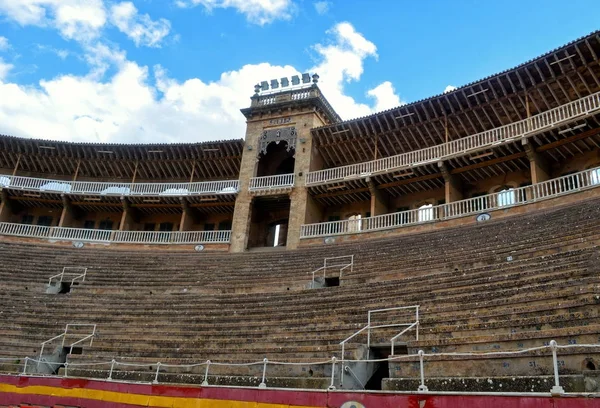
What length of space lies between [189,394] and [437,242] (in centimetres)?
1278

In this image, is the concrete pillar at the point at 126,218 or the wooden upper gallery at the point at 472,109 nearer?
the wooden upper gallery at the point at 472,109

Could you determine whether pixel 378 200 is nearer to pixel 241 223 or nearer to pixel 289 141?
pixel 289 141

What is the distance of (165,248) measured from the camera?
2923 cm

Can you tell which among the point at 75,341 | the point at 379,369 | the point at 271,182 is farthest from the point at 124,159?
the point at 379,369

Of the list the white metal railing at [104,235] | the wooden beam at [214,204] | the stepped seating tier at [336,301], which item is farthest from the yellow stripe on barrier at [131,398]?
the wooden beam at [214,204]

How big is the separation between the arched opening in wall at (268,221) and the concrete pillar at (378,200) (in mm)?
5507

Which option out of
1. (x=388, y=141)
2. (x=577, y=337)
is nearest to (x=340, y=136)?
(x=388, y=141)

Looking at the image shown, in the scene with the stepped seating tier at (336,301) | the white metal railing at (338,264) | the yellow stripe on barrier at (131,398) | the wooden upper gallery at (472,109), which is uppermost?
the wooden upper gallery at (472,109)

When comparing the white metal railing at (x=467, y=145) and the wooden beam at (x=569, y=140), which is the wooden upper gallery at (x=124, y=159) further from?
the wooden beam at (x=569, y=140)

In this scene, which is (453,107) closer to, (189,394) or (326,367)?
(326,367)

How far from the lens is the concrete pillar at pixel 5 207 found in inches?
1250

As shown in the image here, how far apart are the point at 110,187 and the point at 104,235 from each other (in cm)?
348

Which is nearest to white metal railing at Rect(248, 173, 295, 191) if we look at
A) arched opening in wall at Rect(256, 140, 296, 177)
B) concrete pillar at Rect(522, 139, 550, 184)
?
arched opening in wall at Rect(256, 140, 296, 177)

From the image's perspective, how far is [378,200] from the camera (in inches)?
1046
